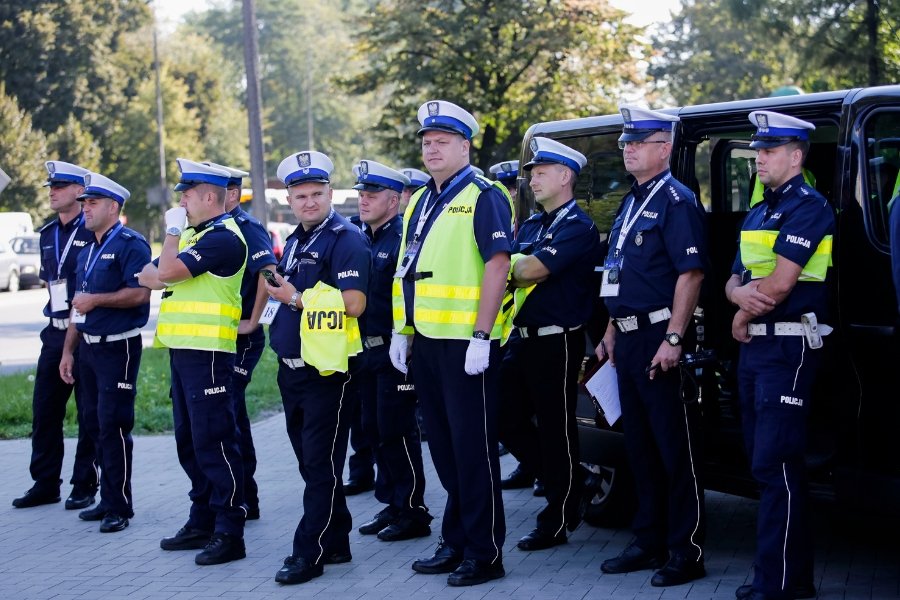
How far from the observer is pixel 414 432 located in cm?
699

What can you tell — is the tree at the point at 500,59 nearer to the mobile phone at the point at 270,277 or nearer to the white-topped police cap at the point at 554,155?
the white-topped police cap at the point at 554,155

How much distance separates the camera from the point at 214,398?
6.45 meters

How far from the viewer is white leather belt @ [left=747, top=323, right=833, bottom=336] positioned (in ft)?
17.1

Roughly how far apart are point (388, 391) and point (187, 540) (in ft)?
4.53

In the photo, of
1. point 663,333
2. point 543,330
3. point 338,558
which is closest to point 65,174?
point 338,558

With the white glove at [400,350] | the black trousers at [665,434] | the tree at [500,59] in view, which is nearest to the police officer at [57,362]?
the white glove at [400,350]

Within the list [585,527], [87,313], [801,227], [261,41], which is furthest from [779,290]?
[261,41]

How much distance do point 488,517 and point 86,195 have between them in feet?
10.4

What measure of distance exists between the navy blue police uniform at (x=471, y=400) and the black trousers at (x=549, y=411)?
1.40 feet

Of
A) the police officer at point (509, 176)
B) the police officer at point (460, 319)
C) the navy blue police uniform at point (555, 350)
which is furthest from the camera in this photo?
the police officer at point (509, 176)

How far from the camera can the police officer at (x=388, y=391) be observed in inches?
269

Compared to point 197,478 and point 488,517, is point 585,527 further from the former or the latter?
point 197,478

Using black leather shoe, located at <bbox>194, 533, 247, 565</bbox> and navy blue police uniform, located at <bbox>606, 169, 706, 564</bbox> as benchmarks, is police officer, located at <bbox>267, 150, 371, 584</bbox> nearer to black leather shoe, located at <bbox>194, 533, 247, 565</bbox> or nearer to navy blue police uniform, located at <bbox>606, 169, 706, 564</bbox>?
black leather shoe, located at <bbox>194, 533, 247, 565</bbox>

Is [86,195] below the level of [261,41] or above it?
below
